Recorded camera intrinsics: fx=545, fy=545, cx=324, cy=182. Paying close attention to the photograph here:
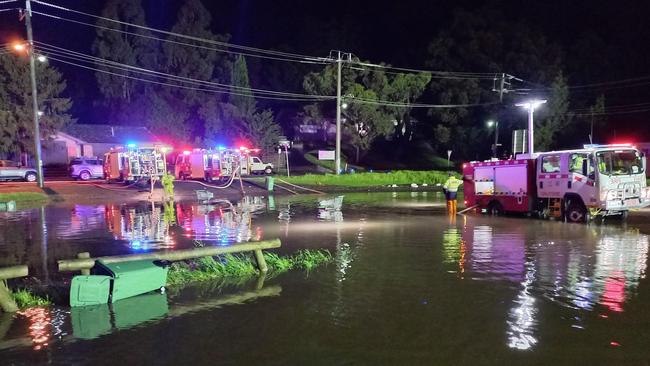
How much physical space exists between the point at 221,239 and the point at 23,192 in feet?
57.8

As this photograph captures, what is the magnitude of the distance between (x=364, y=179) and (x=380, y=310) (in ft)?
98.8

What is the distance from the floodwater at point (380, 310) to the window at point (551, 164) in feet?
13.0

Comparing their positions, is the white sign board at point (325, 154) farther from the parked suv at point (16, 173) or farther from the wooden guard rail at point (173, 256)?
the wooden guard rail at point (173, 256)

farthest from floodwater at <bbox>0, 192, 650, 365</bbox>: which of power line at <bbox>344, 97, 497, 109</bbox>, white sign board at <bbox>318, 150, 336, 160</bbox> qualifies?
power line at <bbox>344, 97, 497, 109</bbox>

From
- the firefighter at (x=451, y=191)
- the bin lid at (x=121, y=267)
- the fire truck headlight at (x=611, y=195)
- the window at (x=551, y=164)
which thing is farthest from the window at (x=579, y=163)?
the bin lid at (x=121, y=267)

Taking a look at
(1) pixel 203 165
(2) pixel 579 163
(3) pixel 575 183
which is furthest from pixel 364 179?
(2) pixel 579 163

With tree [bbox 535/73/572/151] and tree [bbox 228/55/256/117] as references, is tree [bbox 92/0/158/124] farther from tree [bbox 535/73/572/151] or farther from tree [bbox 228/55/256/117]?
tree [bbox 535/73/572/151]

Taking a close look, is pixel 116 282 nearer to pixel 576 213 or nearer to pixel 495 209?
pixel 576 213

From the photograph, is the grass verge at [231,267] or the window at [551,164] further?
the window at [551,164]

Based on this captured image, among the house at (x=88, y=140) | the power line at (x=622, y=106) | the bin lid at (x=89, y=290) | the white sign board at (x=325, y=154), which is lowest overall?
the bin lid at (x=89, y=290)

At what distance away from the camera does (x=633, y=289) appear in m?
8.40

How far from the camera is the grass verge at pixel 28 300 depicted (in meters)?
7.80

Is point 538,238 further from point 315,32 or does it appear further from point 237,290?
Result: point 315,32

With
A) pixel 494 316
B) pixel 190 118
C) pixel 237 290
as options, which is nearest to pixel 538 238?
pixel 494 316
